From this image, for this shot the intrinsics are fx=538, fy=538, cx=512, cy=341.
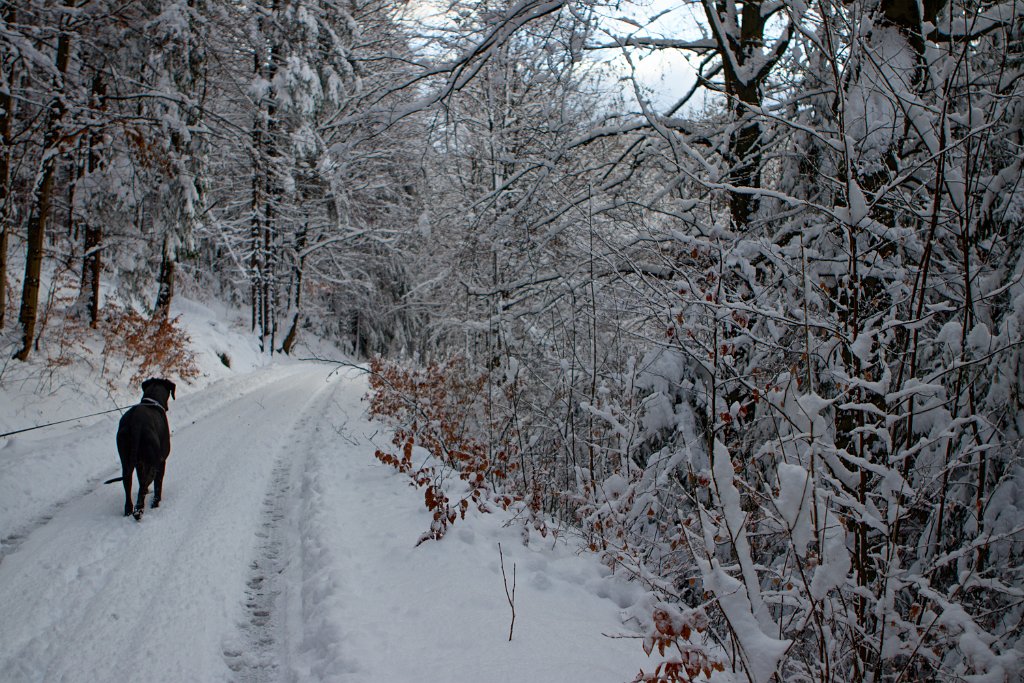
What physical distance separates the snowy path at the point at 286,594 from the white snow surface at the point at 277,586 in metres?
0.01

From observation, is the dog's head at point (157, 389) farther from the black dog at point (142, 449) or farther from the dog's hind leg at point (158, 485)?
the dog's hind leg at point (158, 485)

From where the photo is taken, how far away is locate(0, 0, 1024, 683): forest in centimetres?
201

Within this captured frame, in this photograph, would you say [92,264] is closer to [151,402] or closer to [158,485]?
[151,402]

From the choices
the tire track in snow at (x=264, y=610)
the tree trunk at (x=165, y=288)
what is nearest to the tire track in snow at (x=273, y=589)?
the tire track in snow at (x=264, y=610)

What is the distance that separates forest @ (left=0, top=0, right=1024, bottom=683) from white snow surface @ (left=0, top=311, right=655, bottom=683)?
→ 1.57ft

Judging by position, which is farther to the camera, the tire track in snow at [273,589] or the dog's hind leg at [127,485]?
the dog's hind leg at [127,485]

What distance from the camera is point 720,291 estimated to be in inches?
102

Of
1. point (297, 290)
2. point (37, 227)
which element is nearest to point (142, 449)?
point (37, 227)

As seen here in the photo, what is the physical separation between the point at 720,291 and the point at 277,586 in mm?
3746

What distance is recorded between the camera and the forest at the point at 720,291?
6.58 feet

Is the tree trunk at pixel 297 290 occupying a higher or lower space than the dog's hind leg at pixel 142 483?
higher

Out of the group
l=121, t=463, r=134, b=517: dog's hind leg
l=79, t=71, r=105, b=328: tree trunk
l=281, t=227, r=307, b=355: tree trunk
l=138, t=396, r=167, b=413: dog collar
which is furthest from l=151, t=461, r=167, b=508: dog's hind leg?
l=281, t=227, r=307, b=355: tree trunk

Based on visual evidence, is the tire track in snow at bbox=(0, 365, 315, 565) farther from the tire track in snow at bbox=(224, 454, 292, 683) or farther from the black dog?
the tire track in snow at bbox=(224, 454, 292, 683)

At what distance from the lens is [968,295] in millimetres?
2029
